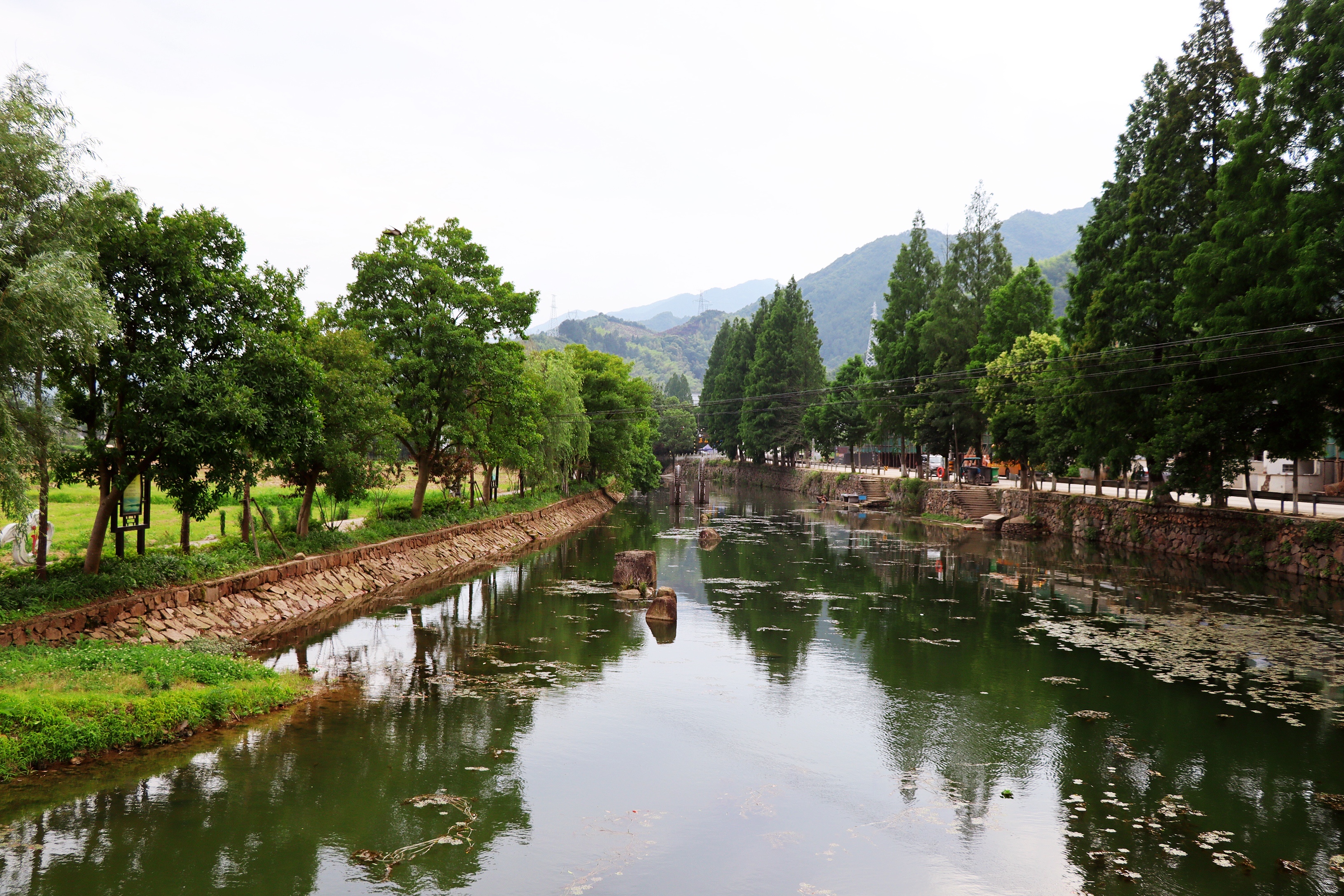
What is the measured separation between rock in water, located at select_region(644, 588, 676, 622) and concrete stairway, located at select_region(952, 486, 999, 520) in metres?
29.9

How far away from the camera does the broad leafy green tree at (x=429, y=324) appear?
28688 millimetres

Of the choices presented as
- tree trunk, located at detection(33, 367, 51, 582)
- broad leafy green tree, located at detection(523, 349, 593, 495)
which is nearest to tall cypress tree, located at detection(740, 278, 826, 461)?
broad leafy green tree, located at detection(523, 349, 593, 495)

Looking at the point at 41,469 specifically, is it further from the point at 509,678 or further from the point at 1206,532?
the point at 1206,532

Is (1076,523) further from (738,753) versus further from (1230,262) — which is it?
(738,753)

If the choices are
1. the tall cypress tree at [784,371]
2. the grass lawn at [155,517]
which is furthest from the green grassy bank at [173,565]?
the tall cypress tree at [784,371]

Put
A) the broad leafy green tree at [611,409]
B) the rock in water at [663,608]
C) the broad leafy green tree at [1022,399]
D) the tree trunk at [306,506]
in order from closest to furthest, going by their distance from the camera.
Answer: the rock in water at [663,608] < the tree trunk at [306,506] < the broad leafy green tree at [1022,399] < the broad leafy green tree at [611,409]

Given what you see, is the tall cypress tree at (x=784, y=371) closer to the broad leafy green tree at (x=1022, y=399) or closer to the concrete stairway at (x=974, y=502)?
the concrete stairway at (x=974, y=502)

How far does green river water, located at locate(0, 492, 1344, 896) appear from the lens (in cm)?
863

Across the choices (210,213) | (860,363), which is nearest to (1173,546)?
(210,213)

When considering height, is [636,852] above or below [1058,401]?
below

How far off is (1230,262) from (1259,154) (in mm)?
3754

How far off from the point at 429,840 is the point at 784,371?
6789 centimetres

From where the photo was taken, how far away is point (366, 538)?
26094mm

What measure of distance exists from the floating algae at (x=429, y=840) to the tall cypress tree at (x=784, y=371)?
6273 centimetres
